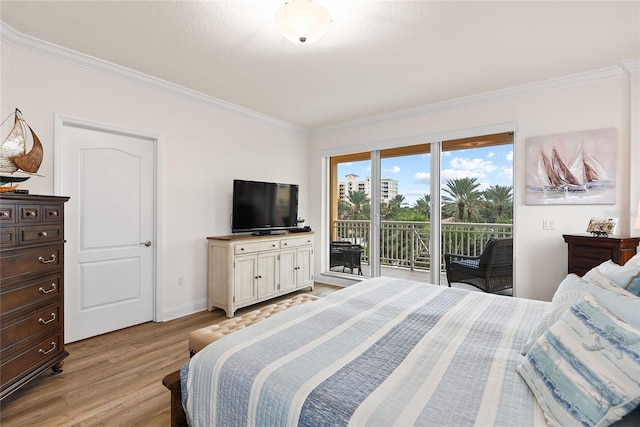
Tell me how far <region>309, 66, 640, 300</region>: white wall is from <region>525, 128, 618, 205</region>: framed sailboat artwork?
0.06 meters

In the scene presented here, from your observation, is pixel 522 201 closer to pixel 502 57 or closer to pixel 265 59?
pixel 502 57

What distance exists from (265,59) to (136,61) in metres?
1.23

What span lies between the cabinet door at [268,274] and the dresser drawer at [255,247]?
0.08 m

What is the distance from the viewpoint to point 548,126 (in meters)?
3.34

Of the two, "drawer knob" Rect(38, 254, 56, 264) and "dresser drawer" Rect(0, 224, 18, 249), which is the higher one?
"dresser drawer" Rect(0, 224, 18, 249)

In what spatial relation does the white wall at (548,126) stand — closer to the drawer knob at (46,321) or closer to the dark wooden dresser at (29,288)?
the dark wooden dresser at (29,288)

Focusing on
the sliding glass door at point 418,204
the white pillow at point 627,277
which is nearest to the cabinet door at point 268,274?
the sliding glass door at point 418,204

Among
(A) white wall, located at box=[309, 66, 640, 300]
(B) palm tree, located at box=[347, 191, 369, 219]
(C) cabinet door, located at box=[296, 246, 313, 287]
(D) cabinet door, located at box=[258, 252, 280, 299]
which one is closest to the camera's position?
(A) white wall, located at box=[309, 66, 640, 300]

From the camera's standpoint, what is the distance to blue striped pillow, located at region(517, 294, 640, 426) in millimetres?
873

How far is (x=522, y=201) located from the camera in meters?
3.49

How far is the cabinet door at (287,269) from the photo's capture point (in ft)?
13.9

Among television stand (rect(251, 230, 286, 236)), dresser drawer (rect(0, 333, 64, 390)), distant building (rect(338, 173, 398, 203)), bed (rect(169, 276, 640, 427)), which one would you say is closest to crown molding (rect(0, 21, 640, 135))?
distant building (rect(338, 173, 398, 203))

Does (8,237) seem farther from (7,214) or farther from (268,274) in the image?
(268,274)

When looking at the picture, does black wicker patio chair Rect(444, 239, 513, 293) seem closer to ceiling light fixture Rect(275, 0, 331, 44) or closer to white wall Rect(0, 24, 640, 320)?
white wall Rect(0, 24, 640, 320)
